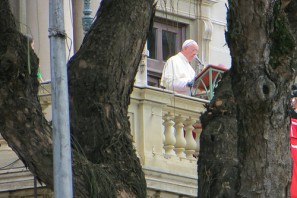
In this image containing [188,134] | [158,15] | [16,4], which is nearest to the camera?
[188,134]

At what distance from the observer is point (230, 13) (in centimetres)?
1340

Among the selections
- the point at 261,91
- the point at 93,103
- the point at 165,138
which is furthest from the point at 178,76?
the point at 261,91

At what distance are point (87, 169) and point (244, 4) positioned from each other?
1685 millimetres

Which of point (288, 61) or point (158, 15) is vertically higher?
point (158, 15)

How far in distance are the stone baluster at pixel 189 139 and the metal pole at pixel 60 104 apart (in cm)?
824

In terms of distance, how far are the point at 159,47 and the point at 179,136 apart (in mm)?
5033

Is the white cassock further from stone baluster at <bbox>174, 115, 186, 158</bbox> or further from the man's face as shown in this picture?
stone baluster at <bbox>174, 115, 186, 158</bbox>

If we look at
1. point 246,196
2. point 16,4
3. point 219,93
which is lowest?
point 246,196

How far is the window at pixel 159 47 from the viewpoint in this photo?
2505cm

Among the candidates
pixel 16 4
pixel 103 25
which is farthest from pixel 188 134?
pixel 103 25

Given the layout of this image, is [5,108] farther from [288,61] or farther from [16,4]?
[16,4]

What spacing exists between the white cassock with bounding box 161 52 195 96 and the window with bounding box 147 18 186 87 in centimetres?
356

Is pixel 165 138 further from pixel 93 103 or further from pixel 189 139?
pixel 93 103

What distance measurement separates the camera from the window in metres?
25.0
